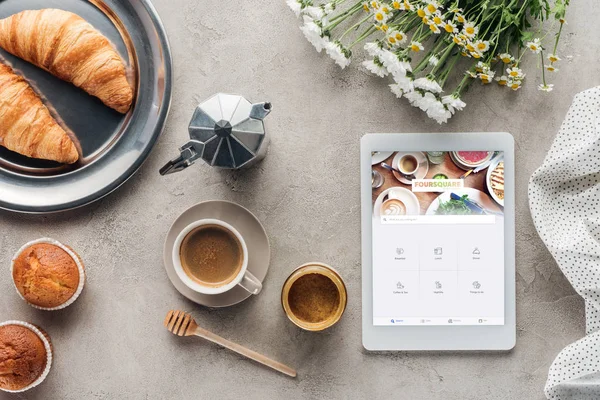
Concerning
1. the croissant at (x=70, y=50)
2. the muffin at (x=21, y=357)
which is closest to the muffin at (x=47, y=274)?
the muffin at (x=21, y=357)

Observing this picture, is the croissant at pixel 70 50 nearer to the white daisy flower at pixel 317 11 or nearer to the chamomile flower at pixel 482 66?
the white daisy flower at pixel 317 11

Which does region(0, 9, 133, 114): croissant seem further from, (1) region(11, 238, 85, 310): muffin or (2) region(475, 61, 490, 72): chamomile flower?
(2) region(475, 61, 490, 72): chamomile flower

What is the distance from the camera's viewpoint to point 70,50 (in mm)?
1022

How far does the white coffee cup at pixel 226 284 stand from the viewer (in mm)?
1035

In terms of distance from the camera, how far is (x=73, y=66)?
1036mm

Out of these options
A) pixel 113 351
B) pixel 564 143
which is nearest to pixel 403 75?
pixel 564 143

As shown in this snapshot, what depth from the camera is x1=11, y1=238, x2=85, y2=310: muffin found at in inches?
41.1

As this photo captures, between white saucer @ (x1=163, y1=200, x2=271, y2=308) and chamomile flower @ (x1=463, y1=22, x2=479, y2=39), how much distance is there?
51cm

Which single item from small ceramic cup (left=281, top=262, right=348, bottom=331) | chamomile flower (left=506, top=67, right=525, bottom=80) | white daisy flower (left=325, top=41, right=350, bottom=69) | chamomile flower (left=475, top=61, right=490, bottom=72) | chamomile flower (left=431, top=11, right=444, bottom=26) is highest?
chamomile flower (left=431, top=11, right=444, bottom=26)

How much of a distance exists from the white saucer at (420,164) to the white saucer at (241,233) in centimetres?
29

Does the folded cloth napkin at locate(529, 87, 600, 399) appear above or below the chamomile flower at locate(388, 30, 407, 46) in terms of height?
below

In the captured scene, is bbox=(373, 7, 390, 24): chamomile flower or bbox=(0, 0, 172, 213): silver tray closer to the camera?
bbox=(373, 7, 390, 24): chamomile flower

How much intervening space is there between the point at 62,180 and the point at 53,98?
158 millimetres

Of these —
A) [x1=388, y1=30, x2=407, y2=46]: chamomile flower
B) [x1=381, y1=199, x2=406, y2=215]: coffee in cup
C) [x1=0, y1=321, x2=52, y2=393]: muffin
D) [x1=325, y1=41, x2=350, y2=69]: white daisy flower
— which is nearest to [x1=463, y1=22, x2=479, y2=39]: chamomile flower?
[x1=388, y1=30, x2=407, y2=46]: chamomile flower
